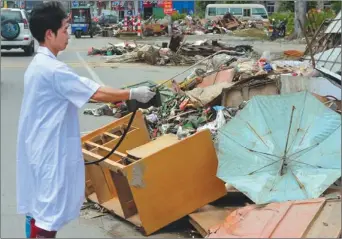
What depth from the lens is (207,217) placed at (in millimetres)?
4219

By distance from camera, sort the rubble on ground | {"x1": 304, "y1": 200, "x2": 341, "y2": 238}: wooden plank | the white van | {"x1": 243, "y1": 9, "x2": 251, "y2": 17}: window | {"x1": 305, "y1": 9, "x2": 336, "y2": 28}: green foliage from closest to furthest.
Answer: {"x1": 304, "y1": 200, "x2": 341, "y2": 238}: wooden plank < {"x1": 305, "y1": 9, "x2": 336, "y2": 28}: green foliage < the rubble on ground < the white van < {"x1": 243, "y1": 9, "x2": 251, "y2": 17}: window

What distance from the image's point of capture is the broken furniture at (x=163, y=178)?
4023 millimetres

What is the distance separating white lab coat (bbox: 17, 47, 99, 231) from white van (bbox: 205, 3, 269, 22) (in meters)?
39.9

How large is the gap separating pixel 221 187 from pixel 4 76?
9.78m

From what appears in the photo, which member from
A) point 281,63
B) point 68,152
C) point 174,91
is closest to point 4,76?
point 174,91

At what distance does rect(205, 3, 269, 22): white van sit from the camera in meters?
42.7

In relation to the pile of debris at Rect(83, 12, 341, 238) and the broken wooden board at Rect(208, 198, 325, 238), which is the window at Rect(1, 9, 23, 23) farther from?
the broken wooden board at Rect(208, 198, 325, 238)

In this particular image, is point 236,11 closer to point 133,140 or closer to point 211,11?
point 211,11

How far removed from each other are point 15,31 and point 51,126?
47.1ft

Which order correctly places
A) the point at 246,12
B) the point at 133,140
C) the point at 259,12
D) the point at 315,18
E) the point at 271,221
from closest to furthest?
the point at 271,221 < the point at 133,140 < the point at 315,18 < the point at 259,12 < the point at 246,12

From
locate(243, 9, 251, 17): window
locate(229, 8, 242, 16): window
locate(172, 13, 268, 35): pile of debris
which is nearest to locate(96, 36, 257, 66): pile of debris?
locate(172, 13, 268, 35): pile of debris

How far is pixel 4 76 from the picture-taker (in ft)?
42.9

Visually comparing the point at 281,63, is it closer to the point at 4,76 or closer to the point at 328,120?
the point at 328,120

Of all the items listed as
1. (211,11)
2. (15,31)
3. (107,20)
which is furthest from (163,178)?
(211,11)
